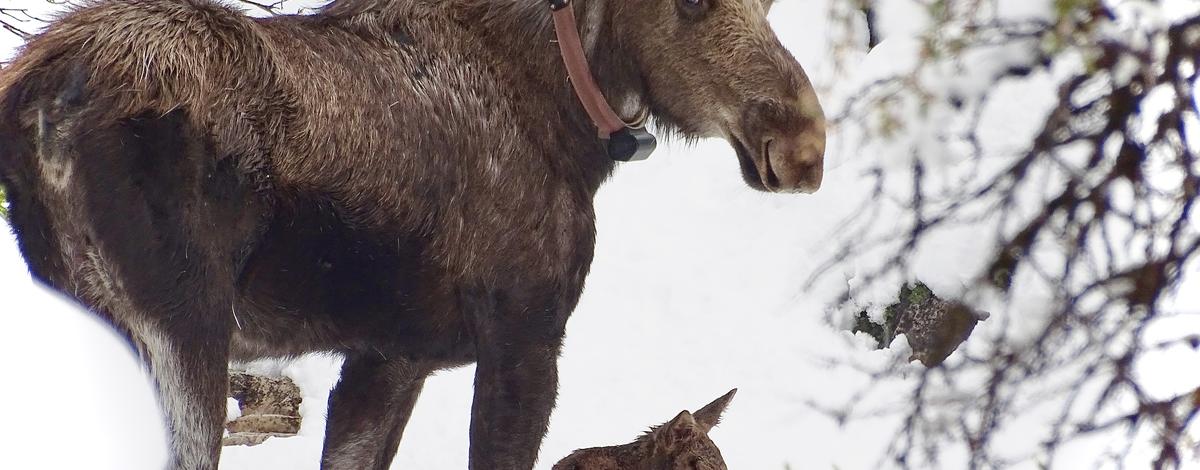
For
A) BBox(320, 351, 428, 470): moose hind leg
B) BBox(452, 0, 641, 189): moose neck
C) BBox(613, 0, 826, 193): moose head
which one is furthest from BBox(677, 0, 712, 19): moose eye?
BBox(320, 351, 428, 470): moose hind leg

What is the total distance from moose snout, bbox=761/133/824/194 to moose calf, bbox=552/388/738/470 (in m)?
0.52

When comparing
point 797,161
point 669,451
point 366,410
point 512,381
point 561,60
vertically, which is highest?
point 561,60

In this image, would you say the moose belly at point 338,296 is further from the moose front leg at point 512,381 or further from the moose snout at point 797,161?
the moose snout at point 797,161

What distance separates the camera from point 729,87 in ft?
10.5

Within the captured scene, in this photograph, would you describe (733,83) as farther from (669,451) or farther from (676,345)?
(676,345)

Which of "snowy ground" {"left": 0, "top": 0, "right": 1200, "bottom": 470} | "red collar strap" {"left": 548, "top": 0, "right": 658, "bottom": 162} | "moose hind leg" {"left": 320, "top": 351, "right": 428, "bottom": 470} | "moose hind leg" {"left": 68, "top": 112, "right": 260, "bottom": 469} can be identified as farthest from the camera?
"moose hind leg" {"left": 320, "top": 351, "right": 428, "bottom": 470}

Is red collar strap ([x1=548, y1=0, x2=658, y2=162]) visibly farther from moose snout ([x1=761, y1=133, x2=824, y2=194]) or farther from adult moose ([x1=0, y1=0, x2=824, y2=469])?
moose snout ([x1=761, y1=133, x2=824, y2=194])

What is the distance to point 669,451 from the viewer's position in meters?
2.92

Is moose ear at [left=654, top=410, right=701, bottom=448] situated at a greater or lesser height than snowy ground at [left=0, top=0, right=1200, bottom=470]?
lesser

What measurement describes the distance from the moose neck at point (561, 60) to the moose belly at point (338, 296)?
0.54 metres

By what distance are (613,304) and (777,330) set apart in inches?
30.9

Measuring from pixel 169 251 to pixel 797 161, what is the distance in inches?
54.1

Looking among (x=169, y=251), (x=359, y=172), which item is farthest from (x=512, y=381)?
(x=169, y=251)

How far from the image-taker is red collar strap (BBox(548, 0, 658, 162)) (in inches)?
129
